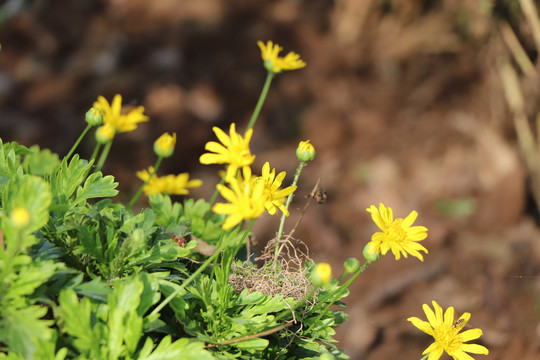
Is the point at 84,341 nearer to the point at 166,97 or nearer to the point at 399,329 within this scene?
the point at 399,329

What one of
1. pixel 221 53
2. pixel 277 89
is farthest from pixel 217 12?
pixel 277 89

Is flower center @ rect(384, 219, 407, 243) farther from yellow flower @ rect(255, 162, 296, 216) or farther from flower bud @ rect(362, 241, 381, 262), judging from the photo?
yellow flower @ rect(255, 162, 296, 216)

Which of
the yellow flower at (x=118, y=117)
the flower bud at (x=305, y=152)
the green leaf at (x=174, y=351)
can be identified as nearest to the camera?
the green leaf at (x=174, y=351)

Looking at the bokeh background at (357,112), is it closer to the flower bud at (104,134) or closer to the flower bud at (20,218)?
the flower bud at (104,134)

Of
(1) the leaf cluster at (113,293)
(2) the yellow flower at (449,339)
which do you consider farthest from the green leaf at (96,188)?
(2) the yellow flower at (449,339)

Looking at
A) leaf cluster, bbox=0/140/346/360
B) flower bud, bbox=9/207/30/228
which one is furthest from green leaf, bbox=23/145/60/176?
flower bud, bbox=9/207/30/228

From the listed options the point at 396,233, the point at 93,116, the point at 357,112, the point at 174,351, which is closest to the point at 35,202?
the point at 174,351
